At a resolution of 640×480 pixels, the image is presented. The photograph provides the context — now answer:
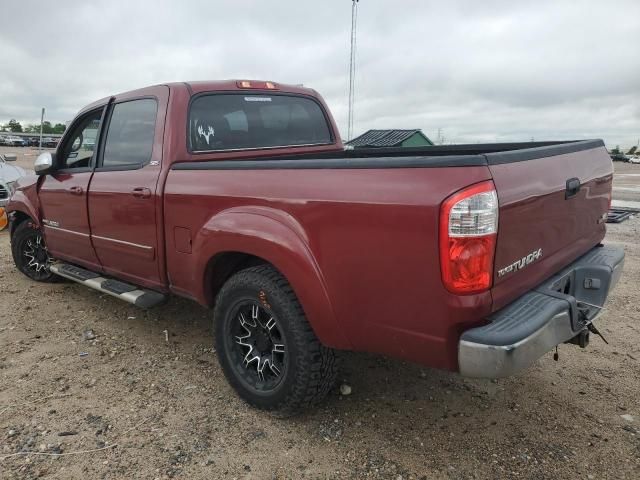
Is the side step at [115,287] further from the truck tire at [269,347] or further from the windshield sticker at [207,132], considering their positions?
the windshield sticker at [207,132]

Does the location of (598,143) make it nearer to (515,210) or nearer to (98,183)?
(515,210)

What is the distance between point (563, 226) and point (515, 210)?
643 millimetres

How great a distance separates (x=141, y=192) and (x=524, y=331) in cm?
253

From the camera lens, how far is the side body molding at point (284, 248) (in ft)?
7.82

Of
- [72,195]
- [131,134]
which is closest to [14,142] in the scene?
[72,195]

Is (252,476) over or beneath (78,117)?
beneath

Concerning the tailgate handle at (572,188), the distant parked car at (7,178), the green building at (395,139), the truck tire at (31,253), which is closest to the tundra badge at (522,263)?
the tailgate handle at (572,188)

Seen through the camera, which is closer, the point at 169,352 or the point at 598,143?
the point at 598,143

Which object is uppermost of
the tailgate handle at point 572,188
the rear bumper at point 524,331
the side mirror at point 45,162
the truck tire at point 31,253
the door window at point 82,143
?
the door window at point 82,143

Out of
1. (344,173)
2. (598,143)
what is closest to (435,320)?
(344,173)

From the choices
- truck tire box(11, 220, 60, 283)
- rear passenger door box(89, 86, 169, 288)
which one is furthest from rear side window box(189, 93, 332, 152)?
truck tire box(11, 220, 60, 283)

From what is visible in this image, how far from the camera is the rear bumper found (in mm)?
1954

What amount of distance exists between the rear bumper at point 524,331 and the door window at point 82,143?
3.45m

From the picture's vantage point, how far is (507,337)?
195 centimetres
